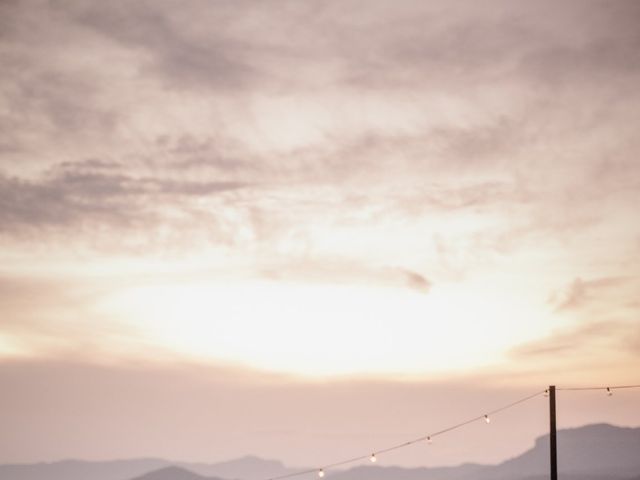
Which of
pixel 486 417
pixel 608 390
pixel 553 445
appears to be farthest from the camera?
pixel 486 417

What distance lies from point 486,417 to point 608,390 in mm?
4215

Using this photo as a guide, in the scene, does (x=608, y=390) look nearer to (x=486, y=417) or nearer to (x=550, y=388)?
(x=550, y=388)

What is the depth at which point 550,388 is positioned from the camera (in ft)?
67.1

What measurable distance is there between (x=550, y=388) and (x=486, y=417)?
10.7ft

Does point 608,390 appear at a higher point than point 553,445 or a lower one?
higher

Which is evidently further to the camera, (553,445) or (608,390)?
(608,390)

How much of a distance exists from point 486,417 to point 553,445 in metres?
3.31

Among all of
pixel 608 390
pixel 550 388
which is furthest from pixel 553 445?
pixel 608 390

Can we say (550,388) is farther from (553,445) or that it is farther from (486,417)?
(486,417)

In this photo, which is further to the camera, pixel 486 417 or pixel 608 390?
pixel 486 417

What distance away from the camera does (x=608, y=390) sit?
21.5 m

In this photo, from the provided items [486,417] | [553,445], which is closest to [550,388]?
[553,445]

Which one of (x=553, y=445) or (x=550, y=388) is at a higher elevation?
(x=550, y=388)

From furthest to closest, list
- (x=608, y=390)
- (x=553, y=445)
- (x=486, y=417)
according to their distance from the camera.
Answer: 1. (x=486, y=417)
2. (x=608, y=390)
3. (x=553, y=445)
